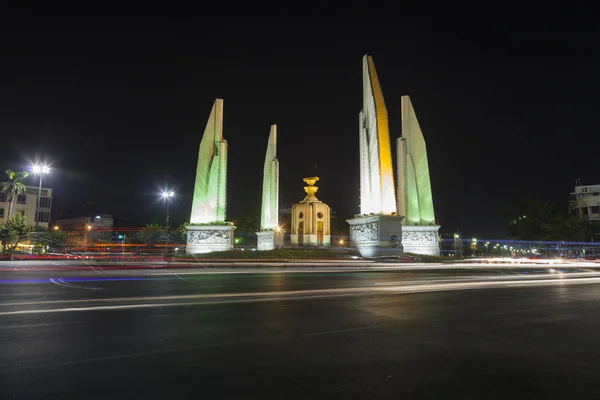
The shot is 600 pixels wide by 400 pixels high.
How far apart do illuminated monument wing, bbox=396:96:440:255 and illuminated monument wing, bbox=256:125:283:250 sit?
43.5 ft

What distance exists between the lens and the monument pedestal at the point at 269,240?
4069 centimetres

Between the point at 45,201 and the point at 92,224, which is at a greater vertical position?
the point at 45,201

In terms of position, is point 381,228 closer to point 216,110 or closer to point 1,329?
point 216,110

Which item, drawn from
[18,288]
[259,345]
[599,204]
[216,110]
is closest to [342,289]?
[259,345]

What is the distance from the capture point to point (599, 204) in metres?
67.8

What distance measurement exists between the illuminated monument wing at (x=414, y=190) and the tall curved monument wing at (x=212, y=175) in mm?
16625

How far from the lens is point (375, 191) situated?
100 feet

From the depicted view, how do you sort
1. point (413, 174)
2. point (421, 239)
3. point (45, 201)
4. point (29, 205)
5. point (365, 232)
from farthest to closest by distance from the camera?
point (45, 201), point (29, 205), point (413, 174), point (421, 239), point (365, 232)

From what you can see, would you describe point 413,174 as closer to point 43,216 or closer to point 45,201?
point 43,216

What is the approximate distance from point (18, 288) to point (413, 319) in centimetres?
1007

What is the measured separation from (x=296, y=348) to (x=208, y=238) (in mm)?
30329

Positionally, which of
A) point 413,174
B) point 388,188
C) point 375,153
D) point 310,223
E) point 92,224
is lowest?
point 310,223

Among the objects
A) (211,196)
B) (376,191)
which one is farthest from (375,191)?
(211,196)

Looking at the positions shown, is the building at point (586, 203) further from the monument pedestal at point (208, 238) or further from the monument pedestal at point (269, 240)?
the monument pedestal at point (208, 238)
